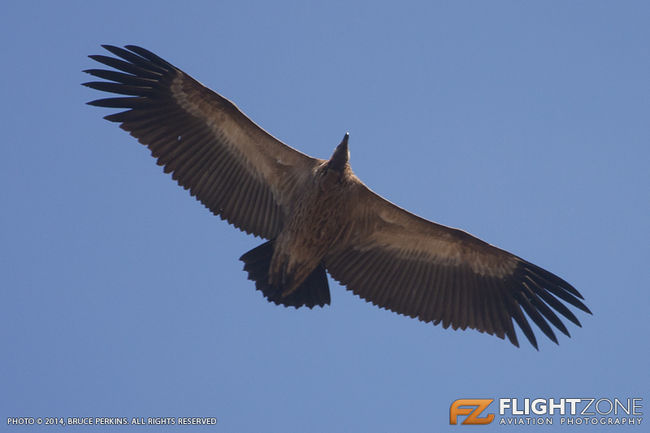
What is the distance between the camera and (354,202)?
40.9 feet

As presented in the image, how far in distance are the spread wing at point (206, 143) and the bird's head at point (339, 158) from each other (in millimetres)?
470

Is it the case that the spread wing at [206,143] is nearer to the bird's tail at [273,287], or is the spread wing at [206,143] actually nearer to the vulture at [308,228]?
the vulture at [308,228]

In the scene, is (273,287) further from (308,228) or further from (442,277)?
(442,277)

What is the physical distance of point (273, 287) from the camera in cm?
1241

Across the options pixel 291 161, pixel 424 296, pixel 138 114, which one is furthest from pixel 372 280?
pixel 138 114

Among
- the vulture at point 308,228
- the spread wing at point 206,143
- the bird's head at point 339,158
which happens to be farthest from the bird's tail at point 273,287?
the bird's head at point 339,158

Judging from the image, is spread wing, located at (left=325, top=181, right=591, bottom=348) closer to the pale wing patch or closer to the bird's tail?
the pale wing patch

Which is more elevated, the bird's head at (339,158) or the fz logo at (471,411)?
the bird's head at (339,158)

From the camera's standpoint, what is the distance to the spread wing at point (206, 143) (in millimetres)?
12617

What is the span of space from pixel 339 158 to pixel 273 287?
59.0 inches

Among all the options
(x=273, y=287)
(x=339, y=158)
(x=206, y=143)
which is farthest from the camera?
(x=206, y=143)

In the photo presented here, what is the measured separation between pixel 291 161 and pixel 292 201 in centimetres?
42

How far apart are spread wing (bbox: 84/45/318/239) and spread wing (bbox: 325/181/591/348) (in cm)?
89

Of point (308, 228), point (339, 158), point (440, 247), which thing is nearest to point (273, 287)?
point (308, 228)
